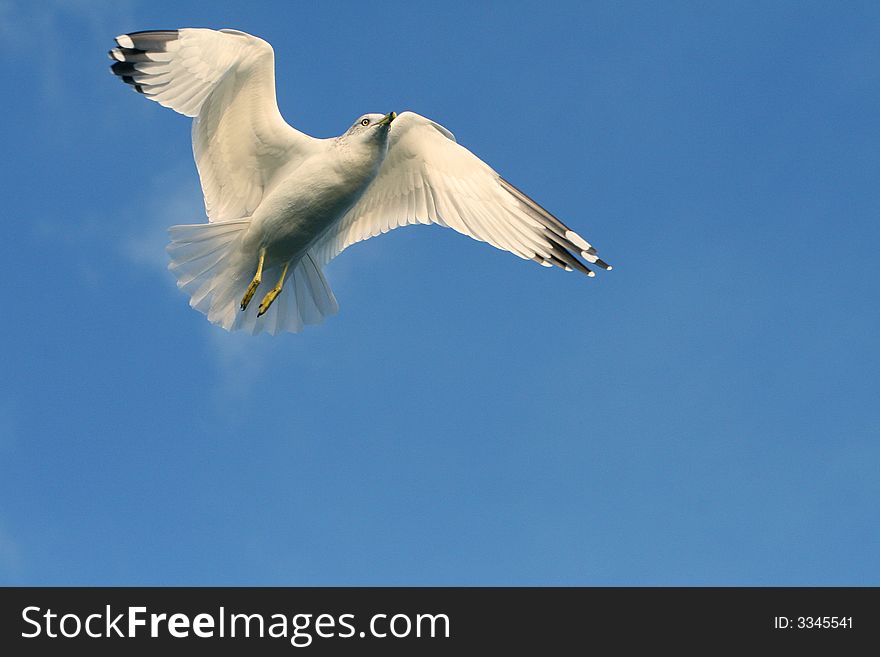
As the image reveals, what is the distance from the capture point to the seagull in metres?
9.09

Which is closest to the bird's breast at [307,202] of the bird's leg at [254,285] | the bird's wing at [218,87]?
the bird's leg at [254,285]

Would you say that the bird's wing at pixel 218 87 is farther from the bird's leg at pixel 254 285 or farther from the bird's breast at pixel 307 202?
the bird's leg at pixel 254 285

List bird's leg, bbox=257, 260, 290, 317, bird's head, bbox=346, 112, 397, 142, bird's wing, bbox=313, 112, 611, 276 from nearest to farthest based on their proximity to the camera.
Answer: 1. bird's head, bbox=346, 112, 397, 142
2. bird's wing, bbox=313, 112, 611, 276
3. bird's leg, bbox=257, 260, 290, 317

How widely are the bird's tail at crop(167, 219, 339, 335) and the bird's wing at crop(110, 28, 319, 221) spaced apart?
0.63 m

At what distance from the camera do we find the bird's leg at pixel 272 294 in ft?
31.1

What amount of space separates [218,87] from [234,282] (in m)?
1.66

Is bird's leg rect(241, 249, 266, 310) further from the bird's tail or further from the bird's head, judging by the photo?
the bird's head

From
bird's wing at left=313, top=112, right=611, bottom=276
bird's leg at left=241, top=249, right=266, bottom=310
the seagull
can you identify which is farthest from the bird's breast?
bird's wing at left=313, top=112, right=611, bottom=276

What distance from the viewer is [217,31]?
917cm

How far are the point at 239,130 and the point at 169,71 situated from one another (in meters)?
0.72

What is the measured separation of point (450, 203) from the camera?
9.55 metres

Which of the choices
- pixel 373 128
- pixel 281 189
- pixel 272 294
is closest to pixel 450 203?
pixel 373 128
